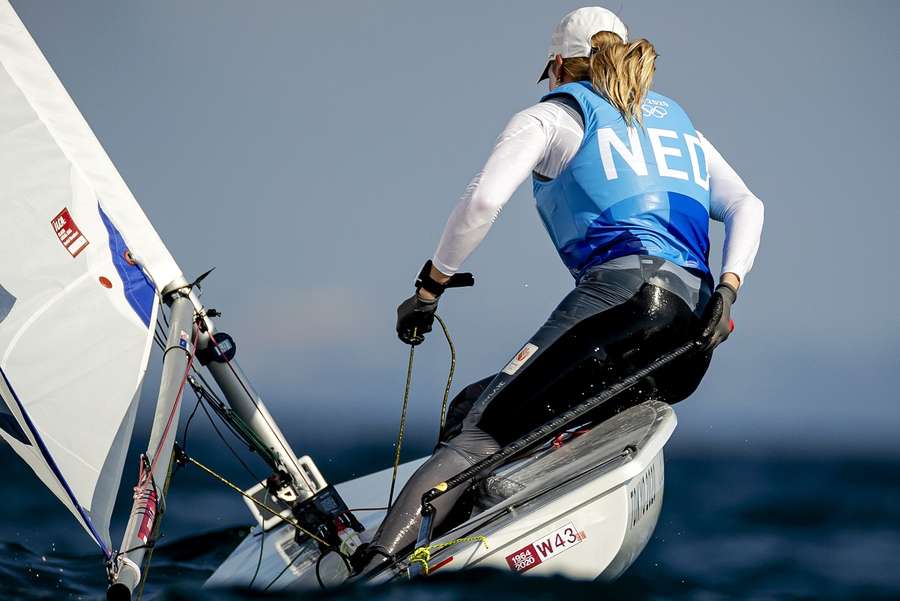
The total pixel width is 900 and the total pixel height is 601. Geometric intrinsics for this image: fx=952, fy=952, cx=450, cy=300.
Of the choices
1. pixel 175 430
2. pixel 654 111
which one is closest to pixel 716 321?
pixel 654 111

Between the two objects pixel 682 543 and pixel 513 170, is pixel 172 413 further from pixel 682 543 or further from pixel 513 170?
pixel 682 543

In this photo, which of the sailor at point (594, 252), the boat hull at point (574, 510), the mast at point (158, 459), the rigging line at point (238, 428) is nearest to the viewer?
the mast at point (158, 459)

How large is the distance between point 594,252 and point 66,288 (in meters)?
1.50

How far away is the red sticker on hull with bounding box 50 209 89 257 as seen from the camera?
110 inches

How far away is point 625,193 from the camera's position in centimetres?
259

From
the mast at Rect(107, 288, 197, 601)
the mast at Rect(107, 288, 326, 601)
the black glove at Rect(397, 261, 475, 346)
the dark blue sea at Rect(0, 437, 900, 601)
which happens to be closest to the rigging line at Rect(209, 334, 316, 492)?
the mast at Rect(107, 288, 326, 601)

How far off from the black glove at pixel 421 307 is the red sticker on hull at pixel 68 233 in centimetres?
98

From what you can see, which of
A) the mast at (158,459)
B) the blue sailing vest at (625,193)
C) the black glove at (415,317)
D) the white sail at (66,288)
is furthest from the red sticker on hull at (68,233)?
the blue sailing vest at (625,193)

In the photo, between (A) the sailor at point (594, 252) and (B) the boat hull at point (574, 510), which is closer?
(B) the boat hull at point (574, 510)

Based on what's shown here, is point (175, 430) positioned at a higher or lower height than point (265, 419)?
higher

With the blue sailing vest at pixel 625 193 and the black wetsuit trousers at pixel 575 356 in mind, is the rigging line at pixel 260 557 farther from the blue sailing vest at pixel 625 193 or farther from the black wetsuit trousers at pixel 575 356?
the blue sailing vest at pixel 625 193

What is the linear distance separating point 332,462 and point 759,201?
16.3 ft

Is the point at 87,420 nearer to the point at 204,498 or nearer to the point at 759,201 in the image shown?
the point at 759,201

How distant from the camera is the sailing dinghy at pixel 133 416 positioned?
7.41 feet
